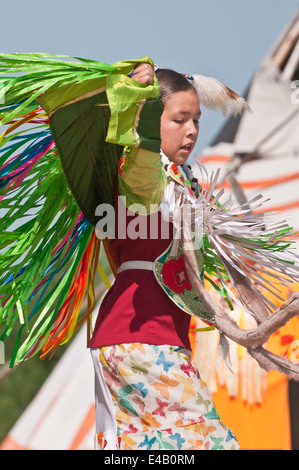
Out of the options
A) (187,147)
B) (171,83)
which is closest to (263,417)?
(187,147)

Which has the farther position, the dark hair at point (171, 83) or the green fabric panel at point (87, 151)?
the dark hair at point (171, 83)

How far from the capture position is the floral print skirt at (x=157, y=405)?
143 cm

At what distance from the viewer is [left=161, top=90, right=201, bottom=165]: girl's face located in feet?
5.13

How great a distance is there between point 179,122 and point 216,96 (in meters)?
0.13

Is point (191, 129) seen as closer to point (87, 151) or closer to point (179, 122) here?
point (179, 122)

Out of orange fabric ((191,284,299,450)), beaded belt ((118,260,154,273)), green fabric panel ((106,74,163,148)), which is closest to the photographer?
green fabric panel ((106,74,163,148))

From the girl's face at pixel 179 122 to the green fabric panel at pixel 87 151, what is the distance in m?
0.11

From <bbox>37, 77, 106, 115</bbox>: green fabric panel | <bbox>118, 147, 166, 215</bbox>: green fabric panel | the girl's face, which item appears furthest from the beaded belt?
<bbox>37, 77, 106, 115</bbox>: green fabric panel

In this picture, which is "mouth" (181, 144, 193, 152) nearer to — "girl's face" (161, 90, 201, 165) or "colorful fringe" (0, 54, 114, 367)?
"girl's face" (161, 90, 201, 165)

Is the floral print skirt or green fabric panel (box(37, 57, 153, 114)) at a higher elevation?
green fabric panel (box(37, 57, 153, 114))

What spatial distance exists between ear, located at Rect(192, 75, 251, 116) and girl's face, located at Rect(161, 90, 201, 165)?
38 mm

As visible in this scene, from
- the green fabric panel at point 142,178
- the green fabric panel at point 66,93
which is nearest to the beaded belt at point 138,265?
the green fabric panel at point 142,178

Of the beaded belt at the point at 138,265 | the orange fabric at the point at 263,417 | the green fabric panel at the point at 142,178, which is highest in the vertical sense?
the green fabric panel at the point at 142,178

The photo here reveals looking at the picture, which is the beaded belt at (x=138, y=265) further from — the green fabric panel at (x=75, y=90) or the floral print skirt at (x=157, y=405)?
the green fabric panel at (x=75, y=90)
